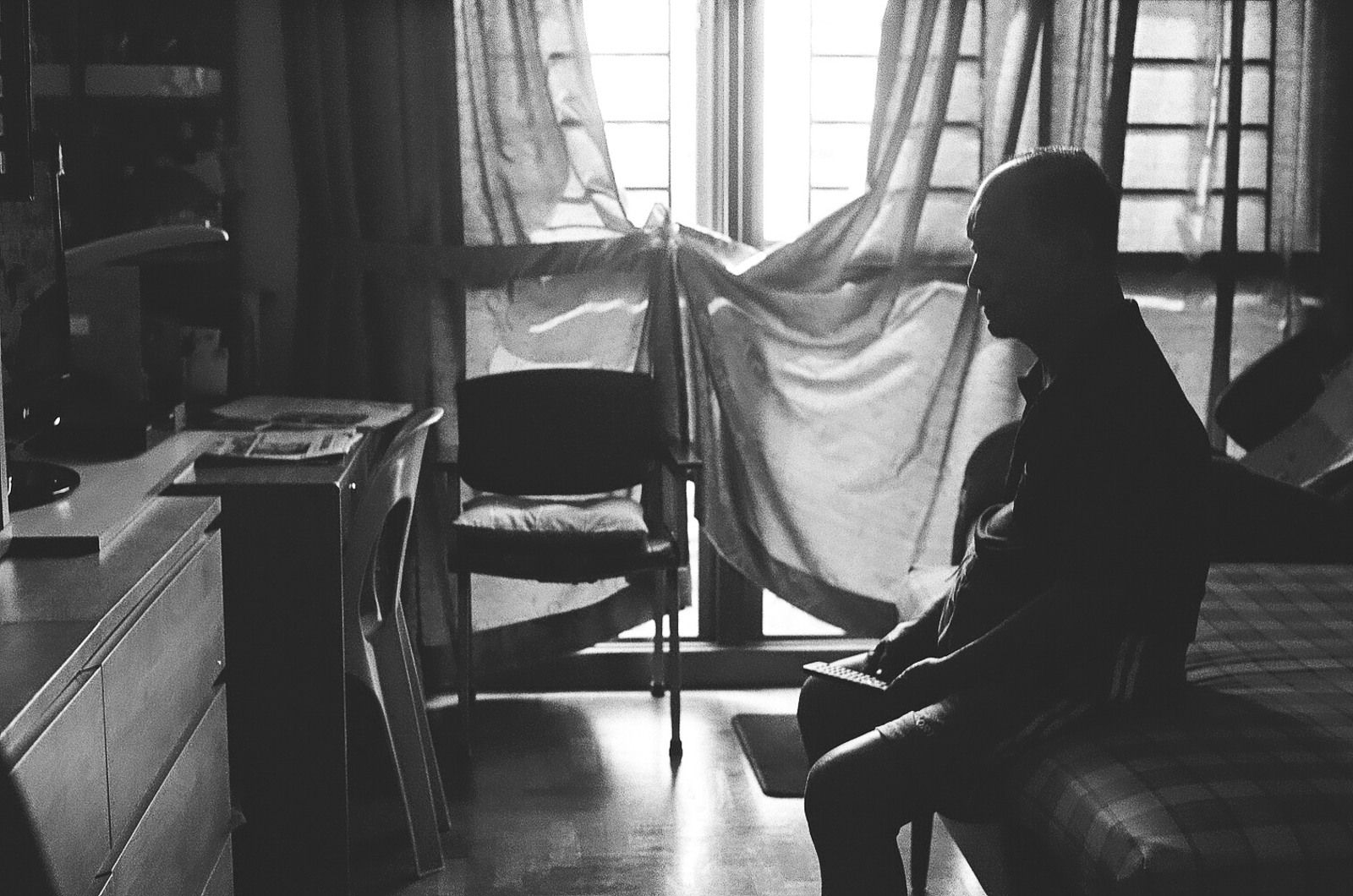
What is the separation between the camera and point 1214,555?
10.6ft

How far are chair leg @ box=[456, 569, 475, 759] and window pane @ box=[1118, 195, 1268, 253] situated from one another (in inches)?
76.2

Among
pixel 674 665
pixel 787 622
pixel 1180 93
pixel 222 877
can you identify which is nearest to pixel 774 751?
pixel 674 665

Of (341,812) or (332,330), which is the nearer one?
(341,812)

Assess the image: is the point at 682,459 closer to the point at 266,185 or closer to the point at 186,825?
the point at 266,185

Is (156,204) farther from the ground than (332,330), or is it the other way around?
(156,204)

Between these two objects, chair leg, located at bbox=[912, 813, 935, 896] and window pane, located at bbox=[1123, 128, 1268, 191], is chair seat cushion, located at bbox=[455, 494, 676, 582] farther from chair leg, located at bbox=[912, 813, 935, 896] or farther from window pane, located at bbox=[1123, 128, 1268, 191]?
window pane, located at bbox=[1123, 128, 1268, 191]

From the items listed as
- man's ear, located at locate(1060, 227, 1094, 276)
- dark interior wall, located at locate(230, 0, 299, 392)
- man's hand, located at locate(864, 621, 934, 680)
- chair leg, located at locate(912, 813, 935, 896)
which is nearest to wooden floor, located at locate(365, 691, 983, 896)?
chair leg, located at locate(912, 813, 935, 896)

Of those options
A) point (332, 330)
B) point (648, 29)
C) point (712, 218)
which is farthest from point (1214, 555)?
point (332, 330)

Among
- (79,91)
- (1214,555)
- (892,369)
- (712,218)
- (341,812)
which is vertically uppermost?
(79,91)

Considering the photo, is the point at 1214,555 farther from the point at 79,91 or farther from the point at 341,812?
the point at 79,91

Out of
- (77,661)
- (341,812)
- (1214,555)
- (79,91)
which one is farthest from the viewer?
(79,91)

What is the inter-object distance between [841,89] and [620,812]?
6.37 feet

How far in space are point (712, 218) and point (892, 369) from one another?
0.63 meters

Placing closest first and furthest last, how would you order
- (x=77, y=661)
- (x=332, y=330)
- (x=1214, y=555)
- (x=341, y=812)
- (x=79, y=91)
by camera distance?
(x=77, y=661), (x=341, y=812), (x=1214, y=555), (x=79, y=91), (x=332, y=330)
